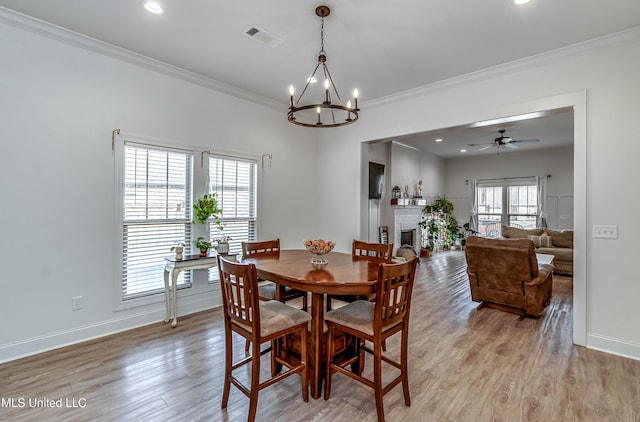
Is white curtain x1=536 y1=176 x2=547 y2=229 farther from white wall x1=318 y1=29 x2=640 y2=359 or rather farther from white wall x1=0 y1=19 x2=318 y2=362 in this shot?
white wall x1=0 y1=19 x2=318 y2=362

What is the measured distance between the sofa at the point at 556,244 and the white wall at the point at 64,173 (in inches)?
271

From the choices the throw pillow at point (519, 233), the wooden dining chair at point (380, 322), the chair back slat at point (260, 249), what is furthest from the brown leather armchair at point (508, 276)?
the throw pillow at point (519, 233)

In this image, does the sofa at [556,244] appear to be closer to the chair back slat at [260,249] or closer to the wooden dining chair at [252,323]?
the chair back slat at [260,249]

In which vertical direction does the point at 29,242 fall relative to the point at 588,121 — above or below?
below

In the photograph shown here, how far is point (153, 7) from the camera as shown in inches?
97.5

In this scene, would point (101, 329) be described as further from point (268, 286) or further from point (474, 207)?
point (474, 207)

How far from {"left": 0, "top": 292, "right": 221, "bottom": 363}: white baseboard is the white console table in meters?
0.13

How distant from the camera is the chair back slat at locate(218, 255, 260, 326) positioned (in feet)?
5.95

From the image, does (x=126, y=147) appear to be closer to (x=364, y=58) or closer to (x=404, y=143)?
(x=364, y=58)

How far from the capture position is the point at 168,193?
11.9 ft

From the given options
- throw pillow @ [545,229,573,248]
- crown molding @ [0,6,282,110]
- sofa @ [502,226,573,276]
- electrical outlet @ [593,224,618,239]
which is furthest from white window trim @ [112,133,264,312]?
throw pillow @ [545,229,573,248]

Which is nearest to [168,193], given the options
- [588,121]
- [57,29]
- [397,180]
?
[57,29]

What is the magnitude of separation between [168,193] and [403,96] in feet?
11.1

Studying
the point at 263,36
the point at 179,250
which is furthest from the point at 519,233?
the point at 179,250
